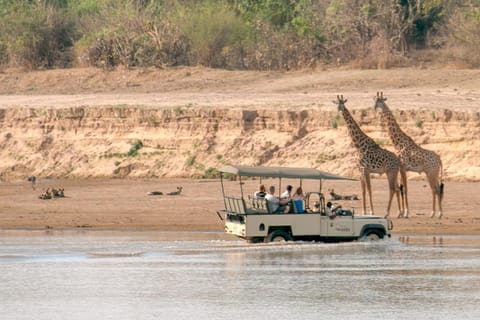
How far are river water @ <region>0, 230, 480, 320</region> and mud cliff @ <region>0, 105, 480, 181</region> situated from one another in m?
8.26

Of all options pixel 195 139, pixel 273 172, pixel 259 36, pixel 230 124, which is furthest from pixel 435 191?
pixel 259 36

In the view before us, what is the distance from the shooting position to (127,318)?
20.3m

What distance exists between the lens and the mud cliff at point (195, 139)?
3709 cm

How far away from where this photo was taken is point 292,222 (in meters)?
26.7

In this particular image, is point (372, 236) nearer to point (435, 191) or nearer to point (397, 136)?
point (435, 191)

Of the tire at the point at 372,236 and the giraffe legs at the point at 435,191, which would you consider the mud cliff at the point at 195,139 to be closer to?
the giraffe legs at the point at 435,191

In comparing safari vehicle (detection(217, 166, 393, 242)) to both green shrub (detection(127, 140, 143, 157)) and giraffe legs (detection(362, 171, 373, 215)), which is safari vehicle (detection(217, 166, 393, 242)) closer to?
giraffe legs (detection(362, 171, 373, 215))

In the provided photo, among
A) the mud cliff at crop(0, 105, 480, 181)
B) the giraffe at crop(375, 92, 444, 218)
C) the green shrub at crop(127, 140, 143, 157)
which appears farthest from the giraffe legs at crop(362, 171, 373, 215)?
the green shrub at crop(127, 140, 143, 157)

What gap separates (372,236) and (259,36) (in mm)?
24355

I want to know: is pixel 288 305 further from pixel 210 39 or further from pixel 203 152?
pixel 210 39

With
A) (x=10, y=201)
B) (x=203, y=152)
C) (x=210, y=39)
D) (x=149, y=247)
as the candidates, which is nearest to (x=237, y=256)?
(x=149, y=247)

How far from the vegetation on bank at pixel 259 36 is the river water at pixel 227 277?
66.2 ft

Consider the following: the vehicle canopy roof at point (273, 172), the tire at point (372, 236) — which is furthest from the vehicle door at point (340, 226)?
the vehicle canopy roof at point (273, 172)

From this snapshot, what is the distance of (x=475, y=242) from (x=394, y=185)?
11.7 feet
